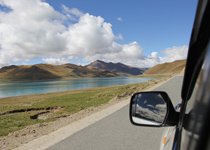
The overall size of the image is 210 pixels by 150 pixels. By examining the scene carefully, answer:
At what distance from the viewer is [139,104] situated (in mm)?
2395

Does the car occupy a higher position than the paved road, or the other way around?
the car

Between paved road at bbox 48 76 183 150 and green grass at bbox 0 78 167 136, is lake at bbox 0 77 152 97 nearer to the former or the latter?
green grass at bbox 0 78 167 136

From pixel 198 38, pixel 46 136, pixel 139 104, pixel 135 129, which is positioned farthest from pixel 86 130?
pixel 198 38

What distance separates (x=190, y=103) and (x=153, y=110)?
80cm

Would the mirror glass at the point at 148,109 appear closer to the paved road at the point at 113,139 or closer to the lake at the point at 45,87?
the paved road at the point at 113,139

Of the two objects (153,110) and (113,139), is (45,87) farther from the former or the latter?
(153,110)

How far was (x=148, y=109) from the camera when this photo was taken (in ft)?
7.29

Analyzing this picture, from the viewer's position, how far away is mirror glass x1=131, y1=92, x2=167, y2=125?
1935 millimetres

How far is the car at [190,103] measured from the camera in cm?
68

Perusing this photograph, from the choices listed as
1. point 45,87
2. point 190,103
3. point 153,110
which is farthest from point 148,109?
point 45,87

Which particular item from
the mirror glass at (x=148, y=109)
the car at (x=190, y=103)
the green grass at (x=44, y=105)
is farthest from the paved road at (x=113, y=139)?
the green grass at (x=44, y=105)

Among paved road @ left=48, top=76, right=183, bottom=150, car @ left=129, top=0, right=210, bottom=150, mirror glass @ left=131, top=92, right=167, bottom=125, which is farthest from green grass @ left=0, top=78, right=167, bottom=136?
car @ left=129, top=0, right=210, bottom=150

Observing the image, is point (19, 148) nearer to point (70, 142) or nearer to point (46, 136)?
point (46, 136)

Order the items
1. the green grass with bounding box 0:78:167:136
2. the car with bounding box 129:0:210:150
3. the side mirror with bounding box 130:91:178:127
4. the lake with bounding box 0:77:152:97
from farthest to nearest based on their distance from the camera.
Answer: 1. the lake with bounding box 0:77:152:97
2. the green grass with bounding box 0:78:167:136
3. the side mirror with bounding box 130:91:178:127
4. the car with bounding box 129:0:210:150
